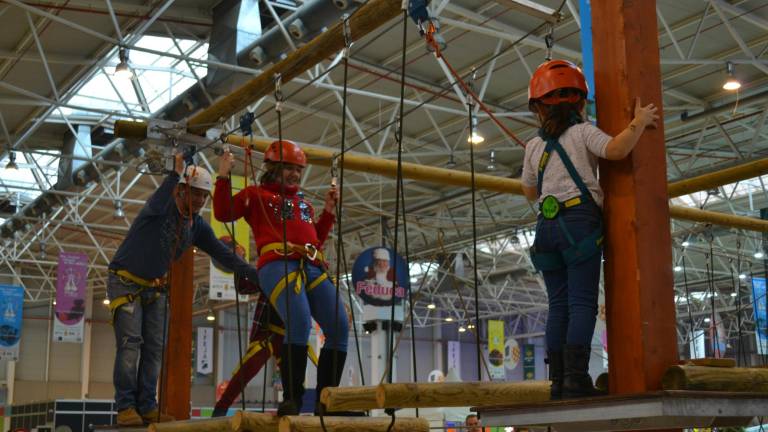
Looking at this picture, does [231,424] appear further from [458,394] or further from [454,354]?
[454,354]

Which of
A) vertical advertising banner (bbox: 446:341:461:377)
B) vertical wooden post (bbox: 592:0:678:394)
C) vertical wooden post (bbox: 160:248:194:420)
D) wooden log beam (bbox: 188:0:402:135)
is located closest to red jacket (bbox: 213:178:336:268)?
wooden log beam (bbox: 188:0:402:135)

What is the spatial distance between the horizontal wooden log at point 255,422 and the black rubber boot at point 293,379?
0.05m

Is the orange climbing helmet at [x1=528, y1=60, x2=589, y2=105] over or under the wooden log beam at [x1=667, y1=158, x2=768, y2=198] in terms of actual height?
under

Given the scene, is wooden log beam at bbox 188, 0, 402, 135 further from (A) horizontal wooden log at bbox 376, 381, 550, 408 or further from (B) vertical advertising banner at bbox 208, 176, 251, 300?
(B) vertical advertising banner at bbox 208, 176, 251, 300

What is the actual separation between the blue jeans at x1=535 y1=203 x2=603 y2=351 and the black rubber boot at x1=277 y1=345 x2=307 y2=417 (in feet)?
4.08

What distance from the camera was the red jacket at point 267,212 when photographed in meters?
4.54

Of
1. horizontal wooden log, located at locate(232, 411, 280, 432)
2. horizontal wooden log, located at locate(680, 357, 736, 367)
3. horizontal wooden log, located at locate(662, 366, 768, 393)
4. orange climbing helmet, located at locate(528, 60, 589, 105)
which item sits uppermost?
orange climbing helmet, located at locate(528, 60, 589, 105)

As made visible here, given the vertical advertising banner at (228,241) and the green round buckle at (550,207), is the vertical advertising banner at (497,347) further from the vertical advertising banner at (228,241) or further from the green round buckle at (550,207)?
the green round buckle at (550,207)

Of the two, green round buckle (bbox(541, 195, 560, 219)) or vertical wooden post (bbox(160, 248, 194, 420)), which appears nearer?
green round buckle (bbox(541, 195, 560, 219))

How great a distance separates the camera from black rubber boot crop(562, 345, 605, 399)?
305cm

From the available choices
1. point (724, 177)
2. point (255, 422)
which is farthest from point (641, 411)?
point (724, 177)

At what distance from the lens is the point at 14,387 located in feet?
96.4

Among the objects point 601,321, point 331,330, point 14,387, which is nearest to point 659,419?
point 331,330

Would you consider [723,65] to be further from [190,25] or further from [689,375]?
[689,375]
